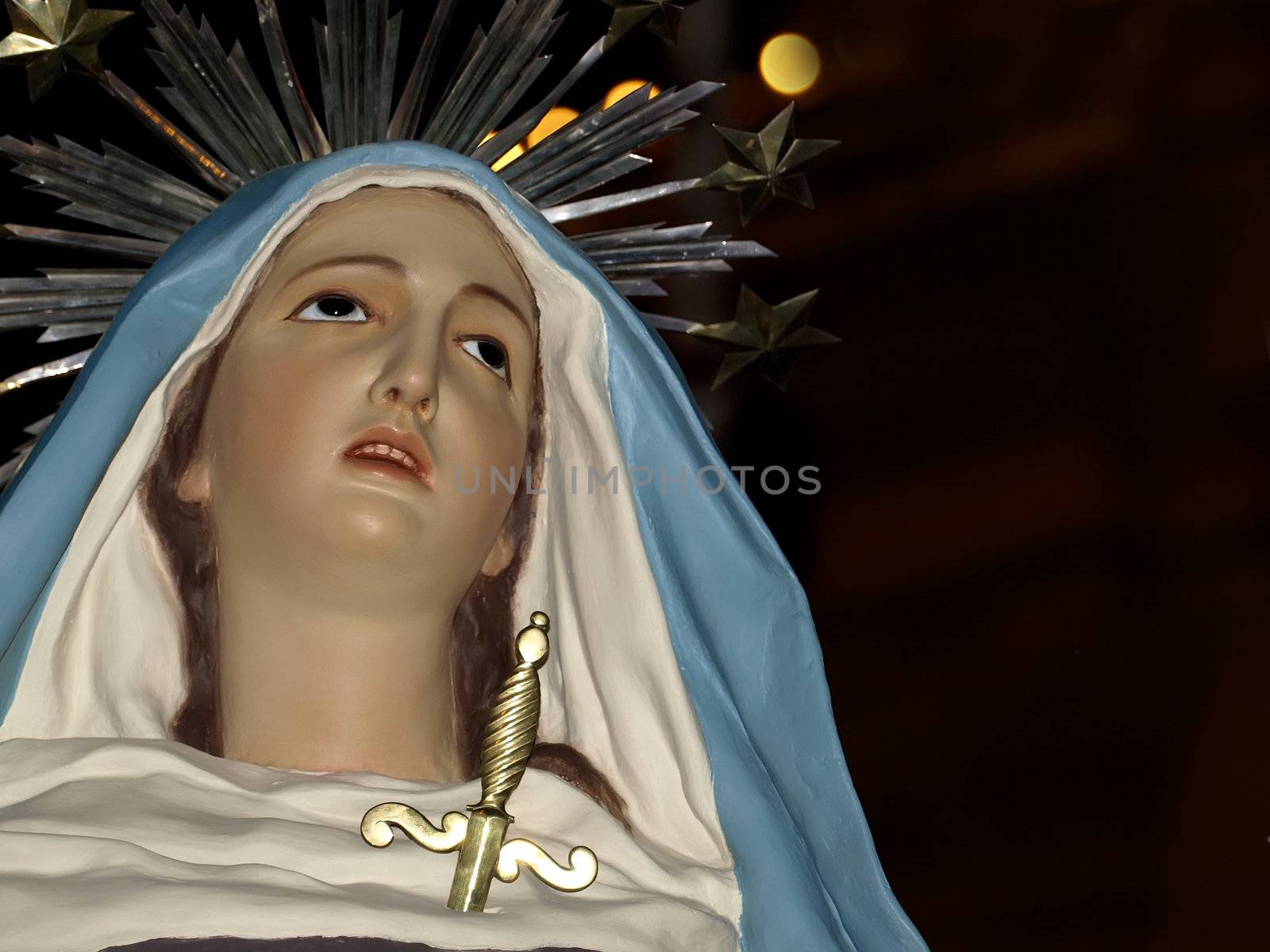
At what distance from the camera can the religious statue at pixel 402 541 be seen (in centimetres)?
150

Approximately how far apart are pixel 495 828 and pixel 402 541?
1.10ft

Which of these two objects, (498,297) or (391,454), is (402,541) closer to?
(391,454)

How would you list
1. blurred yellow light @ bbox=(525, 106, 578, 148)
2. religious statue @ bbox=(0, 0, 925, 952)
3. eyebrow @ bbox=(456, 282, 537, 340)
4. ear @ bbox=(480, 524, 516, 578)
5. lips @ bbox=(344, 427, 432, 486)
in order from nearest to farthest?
religious statue @ bbox=(0, 0, 925, 952), lips @ bbox=(344, 427, 432, 486), eyebrow @ bbox=(456, 282, 537, 340), ear @ bbox=(480, 524, 516, 578), blurred yellow light @ bbox=(525, 106, 578, 148)

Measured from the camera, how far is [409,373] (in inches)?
63.6

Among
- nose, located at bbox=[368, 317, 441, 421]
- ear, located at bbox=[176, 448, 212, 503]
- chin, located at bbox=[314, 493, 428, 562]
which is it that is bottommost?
chin, located at bbox=[314, 493, 428, 562]

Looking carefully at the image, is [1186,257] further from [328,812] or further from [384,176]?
[328,812]

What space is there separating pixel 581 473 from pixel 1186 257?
1152mm

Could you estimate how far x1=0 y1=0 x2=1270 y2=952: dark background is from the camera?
2.46 m

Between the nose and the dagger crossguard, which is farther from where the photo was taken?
the nose

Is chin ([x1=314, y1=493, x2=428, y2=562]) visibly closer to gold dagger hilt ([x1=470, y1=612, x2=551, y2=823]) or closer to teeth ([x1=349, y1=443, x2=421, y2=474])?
teeth ([x1=349, y1=443, x2=421, y2=474])

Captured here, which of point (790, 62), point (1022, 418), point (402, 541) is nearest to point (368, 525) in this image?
point (402, 541)

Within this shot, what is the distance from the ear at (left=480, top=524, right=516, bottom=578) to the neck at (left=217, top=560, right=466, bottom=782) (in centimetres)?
18

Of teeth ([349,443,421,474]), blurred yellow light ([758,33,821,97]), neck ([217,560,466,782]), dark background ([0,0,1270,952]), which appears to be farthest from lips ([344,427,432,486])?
blurred yellow light ([758,33,821,97])

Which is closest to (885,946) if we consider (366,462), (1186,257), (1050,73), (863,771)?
(366,462)
